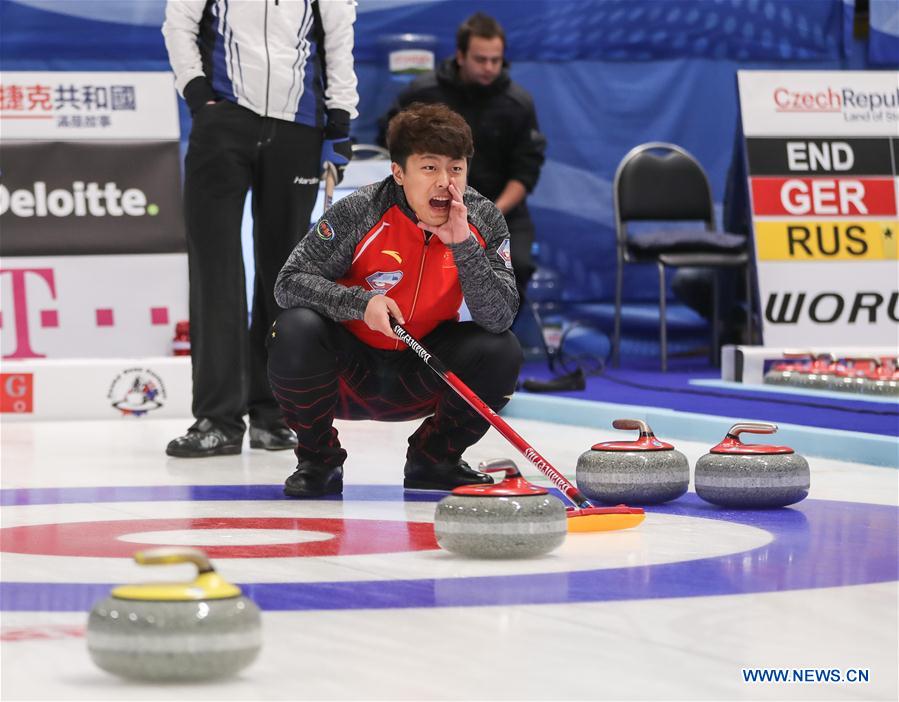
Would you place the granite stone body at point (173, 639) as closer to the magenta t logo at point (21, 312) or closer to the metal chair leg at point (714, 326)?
the magenta t logo at point (21, 312)

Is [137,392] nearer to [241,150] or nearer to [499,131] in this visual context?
[241,150]

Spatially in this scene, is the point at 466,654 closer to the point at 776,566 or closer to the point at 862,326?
the point at 776,566

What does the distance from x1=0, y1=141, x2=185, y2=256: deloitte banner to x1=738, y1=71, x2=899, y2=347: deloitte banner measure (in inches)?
111

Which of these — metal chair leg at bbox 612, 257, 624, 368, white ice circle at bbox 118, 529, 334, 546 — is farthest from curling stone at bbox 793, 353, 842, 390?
white ice circle at bbox 118, 529, 334, 546

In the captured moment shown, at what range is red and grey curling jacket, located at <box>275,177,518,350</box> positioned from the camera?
3.51m

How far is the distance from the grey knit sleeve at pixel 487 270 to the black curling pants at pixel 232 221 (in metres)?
1.17

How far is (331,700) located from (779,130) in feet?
20.6

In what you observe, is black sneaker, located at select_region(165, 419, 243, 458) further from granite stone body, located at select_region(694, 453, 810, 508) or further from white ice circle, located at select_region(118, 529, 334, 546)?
granite stone body, located at select_region(694, 453, 810, 508)

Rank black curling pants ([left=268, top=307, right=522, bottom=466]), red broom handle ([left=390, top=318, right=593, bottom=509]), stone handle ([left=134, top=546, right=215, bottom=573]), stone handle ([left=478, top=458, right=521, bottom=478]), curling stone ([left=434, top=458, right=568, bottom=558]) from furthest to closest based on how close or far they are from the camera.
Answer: black curling pants ([left=268, top=307, right=522, bottom=466])
red broom handle ([left=390, top=318, right=593, bottom=509])
stone handle ([left=478, top=458, right=521, bottom=478])
curling stone ([left=434, top=458, right=568, bottom=558])
stone handle ([left=134, top=546, right=215, bottom=573])

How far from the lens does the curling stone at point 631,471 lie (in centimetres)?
330

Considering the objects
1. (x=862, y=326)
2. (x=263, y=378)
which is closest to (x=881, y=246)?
(x=862, y=326)

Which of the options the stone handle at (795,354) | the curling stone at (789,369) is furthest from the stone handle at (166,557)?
the stone handle at (795,354)

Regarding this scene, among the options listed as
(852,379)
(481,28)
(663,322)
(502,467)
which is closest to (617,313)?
(663,322)

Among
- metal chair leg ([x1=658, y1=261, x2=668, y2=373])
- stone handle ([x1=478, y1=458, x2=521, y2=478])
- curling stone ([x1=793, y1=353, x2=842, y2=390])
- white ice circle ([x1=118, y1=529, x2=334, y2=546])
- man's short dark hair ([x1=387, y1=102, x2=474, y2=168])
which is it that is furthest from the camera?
metal chair leg ([x1=658, y1=261, x2=668, y2=373])
